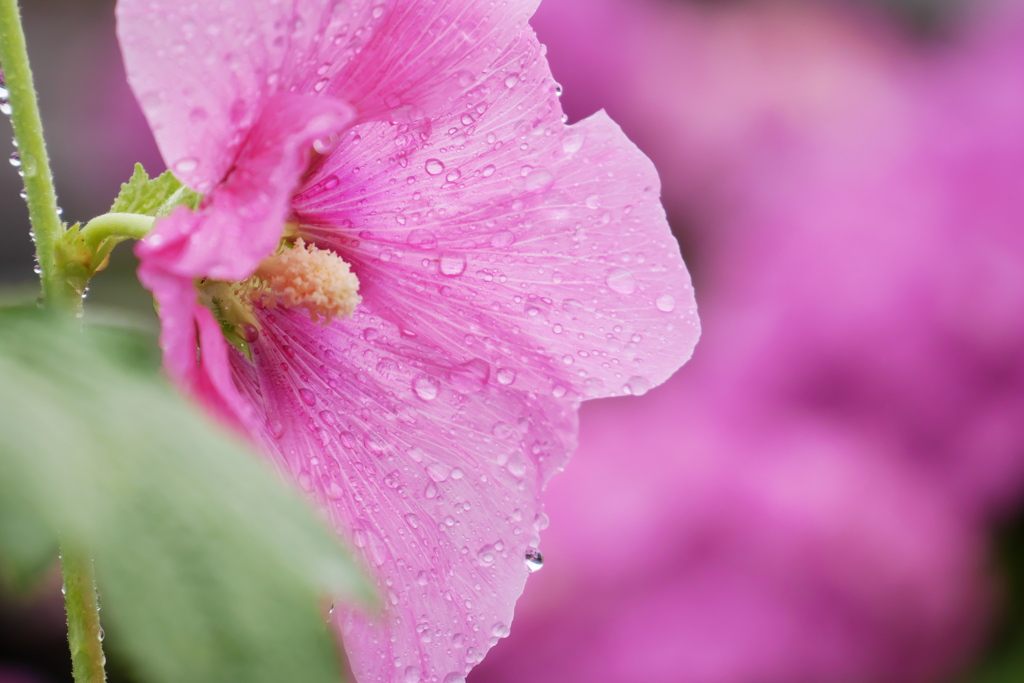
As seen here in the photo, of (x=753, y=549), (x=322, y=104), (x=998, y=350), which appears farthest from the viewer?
(x=998, y=350)

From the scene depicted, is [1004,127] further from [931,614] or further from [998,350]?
[931,614]

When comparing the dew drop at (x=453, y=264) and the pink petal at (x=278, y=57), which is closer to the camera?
the pink petal at (x=278, y=57)

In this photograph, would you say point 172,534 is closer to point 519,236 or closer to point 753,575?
point 519,236

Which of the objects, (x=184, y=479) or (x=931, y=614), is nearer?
(x=184, y=479)

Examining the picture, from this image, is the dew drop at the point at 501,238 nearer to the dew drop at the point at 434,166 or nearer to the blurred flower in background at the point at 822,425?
the dew drop at the point at 434,166

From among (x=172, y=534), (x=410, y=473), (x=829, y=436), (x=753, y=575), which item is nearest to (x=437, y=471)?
(x=410, y=473)

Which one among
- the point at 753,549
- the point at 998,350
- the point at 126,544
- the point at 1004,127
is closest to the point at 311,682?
the point at 126,544

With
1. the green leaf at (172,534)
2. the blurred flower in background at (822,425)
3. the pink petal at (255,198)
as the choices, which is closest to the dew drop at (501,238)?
the pink petal at (255,198)
